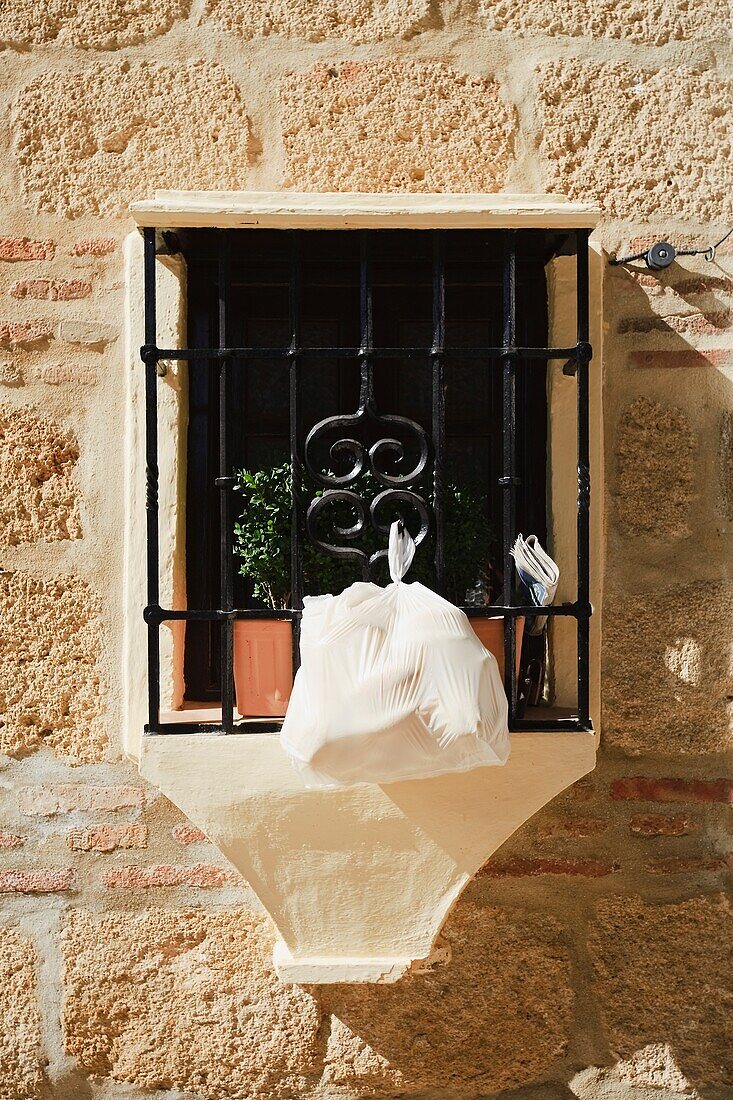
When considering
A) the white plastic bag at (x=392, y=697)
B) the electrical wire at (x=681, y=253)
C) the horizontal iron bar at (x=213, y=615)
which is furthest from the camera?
the electrical wire at (x=681, y=253)

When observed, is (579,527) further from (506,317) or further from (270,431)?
(270,431)

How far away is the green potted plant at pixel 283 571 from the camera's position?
161cm

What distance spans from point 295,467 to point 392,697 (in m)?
0.44

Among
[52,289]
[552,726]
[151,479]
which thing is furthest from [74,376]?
[552,726]

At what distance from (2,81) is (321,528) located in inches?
43.9

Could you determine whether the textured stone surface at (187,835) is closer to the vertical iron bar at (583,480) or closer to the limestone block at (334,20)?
the vertical iron bar at (583,480)

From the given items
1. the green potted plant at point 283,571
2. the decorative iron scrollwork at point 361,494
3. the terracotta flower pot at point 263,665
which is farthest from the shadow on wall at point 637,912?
the terracotta flower pot at point 263,665

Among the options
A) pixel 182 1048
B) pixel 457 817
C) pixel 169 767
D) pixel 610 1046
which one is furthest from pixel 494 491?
pixel 182 1048

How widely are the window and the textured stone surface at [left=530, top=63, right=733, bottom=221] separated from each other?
20cm

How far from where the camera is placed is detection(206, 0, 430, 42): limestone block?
6.02ft

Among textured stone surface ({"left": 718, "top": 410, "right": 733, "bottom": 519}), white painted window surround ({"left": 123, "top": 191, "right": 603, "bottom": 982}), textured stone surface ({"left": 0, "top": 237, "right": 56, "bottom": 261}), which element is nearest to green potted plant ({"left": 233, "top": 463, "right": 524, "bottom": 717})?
white painted window surround ({"left": 123, "top": 191, "right": 603, "bottom": 982})

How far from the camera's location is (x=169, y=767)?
1.61 m

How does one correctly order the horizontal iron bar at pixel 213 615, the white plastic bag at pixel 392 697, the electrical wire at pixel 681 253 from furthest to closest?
1. the electrical wire at pixel 681 253
2. the horizontal iron bar at pixel 213 615
3. the white plastic bag at pixel 392 697

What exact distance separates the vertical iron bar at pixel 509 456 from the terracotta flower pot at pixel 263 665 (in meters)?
0.37
